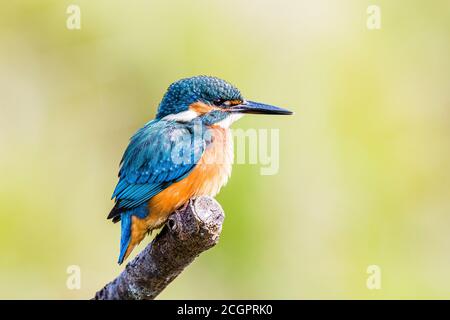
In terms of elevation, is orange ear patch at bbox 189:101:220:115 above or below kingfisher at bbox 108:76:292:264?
above

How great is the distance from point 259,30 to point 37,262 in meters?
2.54

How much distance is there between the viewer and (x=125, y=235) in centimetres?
400

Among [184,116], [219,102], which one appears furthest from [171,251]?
[219,102]

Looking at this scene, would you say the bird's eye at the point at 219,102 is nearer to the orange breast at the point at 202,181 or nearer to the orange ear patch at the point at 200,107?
→ the orange ear patch at the point at 200,107

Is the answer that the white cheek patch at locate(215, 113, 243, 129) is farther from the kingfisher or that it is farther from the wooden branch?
the wooden branch

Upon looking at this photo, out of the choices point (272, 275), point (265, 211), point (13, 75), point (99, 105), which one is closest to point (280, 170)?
point (265, 211)

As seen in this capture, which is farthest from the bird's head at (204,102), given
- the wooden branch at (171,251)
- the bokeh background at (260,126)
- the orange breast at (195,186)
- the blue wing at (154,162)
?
the bokeh background at (260,126)

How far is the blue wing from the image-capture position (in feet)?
13.3

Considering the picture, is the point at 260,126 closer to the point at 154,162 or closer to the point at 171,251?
the point at 154,162

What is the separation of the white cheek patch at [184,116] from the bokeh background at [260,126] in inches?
46.3

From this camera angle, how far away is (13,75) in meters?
6.29

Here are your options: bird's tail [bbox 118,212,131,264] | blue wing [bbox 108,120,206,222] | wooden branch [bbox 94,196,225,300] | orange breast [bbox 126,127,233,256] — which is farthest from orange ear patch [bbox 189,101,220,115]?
wooden branch [bbox 94,196,225,300]
